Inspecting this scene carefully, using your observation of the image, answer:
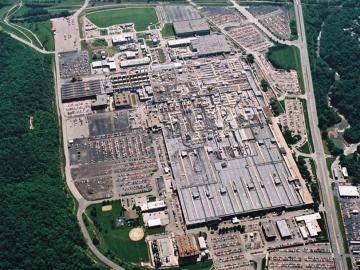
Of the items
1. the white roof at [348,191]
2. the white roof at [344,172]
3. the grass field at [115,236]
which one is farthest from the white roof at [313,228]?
the grass field at [115,236]

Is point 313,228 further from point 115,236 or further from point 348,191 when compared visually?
point 115,236

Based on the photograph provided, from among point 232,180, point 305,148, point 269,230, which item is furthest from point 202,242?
point 305,148

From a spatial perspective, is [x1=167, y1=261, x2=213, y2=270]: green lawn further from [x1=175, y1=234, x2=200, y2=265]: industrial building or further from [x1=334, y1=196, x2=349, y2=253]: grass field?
[x1=334, y1=196, x2=349, y2=253]: grass field

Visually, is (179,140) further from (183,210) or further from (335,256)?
(335,256)

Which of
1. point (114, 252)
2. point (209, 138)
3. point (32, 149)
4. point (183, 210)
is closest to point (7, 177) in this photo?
point (32, 149)

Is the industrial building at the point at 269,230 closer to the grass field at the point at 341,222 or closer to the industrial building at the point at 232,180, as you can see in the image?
the industrial building at the point at 232,180

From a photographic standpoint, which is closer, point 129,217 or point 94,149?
point 129,217
